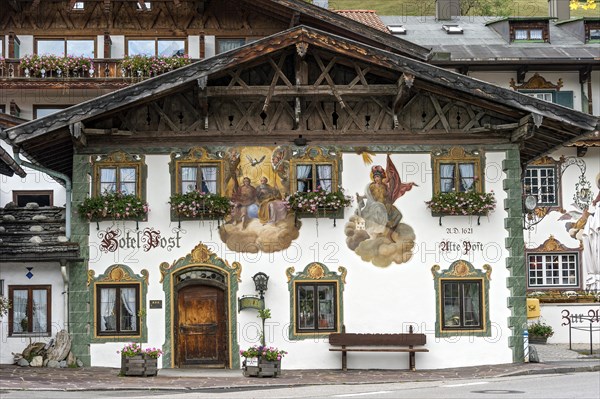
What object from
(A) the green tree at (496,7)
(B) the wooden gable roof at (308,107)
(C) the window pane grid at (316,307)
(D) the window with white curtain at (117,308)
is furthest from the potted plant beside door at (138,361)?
(A) the green tree at (496,7)

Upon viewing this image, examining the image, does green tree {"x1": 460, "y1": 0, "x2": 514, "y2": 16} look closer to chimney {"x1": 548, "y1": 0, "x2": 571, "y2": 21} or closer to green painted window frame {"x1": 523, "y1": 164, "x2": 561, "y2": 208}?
chimney {"x1": 548, "y1": 0, "x2": 571, "y2": 21}

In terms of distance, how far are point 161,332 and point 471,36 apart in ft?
60.4

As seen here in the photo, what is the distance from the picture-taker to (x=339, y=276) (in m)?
23.9

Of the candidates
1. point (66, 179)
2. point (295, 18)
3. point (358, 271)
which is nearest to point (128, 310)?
point (66, 179)

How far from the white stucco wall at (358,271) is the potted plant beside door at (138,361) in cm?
151

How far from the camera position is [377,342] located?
926 inches

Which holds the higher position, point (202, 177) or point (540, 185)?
point (540, 185)

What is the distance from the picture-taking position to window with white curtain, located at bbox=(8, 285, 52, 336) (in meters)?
23.8

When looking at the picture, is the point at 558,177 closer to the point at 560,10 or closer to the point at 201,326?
the point at 560,10

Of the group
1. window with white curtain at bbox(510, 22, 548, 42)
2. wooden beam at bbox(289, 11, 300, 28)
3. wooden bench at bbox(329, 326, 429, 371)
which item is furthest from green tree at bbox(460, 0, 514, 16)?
wooden bench at bbox(329, 326, 429, 371)

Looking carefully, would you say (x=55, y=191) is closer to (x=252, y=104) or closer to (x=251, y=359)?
(x=252, y=104)

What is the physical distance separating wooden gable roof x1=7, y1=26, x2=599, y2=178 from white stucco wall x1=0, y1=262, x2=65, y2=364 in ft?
7.93

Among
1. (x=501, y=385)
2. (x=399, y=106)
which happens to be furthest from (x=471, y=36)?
(x=501, y=385)

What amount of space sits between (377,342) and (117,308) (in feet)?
18.2
